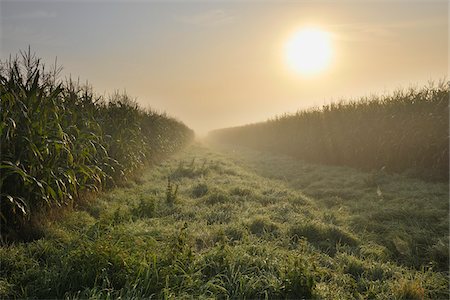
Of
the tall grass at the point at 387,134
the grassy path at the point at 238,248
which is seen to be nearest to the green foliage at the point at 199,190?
the grassy path at the point at 238,248

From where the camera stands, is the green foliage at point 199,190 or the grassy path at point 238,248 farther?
the green foliage at point 199,190

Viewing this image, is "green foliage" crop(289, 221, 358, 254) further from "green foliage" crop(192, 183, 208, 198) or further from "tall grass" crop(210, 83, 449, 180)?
"tall grass" crop(210, 83, 449, 180)

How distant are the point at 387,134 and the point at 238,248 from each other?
28.3 feet

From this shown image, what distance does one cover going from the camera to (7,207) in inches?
164

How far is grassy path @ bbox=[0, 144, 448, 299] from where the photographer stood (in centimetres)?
319

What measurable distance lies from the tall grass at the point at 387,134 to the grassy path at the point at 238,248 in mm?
1959

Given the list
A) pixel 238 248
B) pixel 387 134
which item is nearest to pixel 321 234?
pixel 238 248

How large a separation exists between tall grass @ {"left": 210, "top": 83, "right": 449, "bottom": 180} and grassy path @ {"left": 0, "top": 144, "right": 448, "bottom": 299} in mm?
1959

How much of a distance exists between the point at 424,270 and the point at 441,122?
6310mm

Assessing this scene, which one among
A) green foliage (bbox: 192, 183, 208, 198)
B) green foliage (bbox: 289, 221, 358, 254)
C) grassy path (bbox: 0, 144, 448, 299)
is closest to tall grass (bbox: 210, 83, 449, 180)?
grassy path (bbox: 0, 144, 448, 299)

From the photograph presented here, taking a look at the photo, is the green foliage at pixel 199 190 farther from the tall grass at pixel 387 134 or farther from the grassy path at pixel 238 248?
the tall grass at pixel 387 134

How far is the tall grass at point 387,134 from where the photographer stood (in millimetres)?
9008

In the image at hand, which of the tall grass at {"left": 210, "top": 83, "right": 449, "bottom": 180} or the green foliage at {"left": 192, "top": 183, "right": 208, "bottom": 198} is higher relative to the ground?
the tall grass at {"left": 210, "top": 83, "right": 449, "bottom": 180}

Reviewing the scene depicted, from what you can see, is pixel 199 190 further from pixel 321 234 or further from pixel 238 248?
pixel 238 248
